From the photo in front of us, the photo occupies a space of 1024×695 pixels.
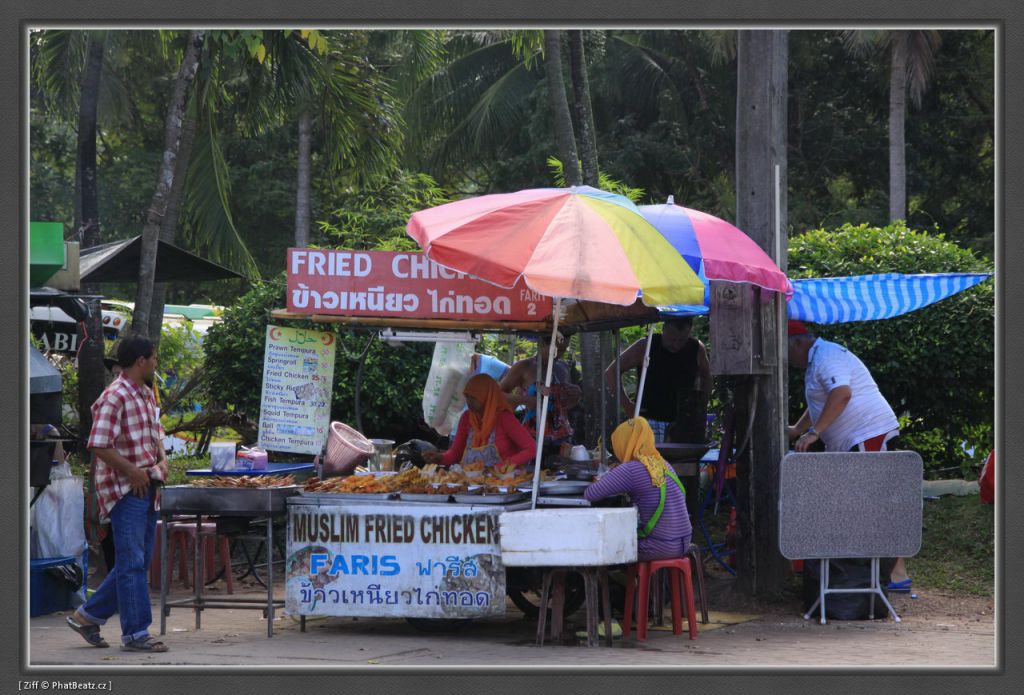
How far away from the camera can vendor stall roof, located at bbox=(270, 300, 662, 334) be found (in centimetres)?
822

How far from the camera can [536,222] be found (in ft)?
23.3

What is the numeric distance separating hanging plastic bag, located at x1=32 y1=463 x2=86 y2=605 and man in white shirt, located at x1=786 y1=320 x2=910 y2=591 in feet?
17.4

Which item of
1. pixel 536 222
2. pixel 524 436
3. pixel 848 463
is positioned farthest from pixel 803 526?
pixel 536 222

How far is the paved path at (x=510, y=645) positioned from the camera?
6.56 metres

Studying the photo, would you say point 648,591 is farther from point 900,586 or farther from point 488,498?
point 900,586

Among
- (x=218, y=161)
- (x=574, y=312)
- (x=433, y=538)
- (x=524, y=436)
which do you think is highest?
(x=218, y=161)

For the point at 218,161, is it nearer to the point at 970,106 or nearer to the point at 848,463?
the point at 848,463

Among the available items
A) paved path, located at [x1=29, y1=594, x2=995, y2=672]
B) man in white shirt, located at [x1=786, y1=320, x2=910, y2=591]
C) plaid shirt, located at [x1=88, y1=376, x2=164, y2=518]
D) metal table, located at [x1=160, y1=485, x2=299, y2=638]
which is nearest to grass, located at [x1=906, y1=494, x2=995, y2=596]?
man in white shirt, located at [x1=786, y1=320, x2=910, y2=591]

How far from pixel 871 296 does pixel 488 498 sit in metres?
3.93

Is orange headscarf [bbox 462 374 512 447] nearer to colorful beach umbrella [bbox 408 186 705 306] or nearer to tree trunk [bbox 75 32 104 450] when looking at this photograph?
colorful beach umbrella [bbox 408 186 705 306]

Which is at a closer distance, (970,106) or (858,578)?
(858,578)

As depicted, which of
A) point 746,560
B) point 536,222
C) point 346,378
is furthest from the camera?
point 346,378

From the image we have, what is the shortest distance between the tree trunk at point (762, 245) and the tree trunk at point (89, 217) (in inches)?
231

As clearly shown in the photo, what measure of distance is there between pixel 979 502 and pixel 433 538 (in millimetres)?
5993
